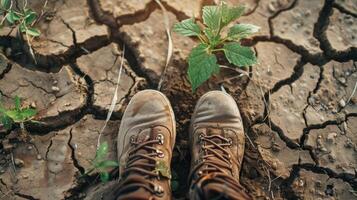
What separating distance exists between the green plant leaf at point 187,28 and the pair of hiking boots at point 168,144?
367 mm

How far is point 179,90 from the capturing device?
281 cm

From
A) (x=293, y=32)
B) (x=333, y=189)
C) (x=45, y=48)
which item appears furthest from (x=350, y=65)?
(x=45, y=48)

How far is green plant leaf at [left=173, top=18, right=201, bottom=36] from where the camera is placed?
8.98ft

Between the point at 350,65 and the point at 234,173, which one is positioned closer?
the point at 234,173

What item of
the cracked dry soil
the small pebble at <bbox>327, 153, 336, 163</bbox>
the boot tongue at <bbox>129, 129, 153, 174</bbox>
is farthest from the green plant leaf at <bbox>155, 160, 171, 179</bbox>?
the small pebble at <bbox>327, 153, 336, 163</bbox>

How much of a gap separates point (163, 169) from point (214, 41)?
83cm

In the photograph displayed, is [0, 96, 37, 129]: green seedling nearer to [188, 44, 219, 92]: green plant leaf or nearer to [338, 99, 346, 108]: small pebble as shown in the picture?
[188, 44, 219, 92]: green plant leaf

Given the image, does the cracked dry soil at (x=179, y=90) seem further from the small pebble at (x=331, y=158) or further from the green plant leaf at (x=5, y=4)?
the green plant leaf at (x=5, y=4)

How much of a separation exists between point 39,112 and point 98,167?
488 mm

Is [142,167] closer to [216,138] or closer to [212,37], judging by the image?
[216,138]

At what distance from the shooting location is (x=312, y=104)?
113 inches

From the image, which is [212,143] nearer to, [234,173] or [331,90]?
[234,173]

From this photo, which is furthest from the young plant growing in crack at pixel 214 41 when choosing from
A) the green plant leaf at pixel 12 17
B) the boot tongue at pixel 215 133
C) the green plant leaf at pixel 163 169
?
the green plant leaf at pixel 12 17

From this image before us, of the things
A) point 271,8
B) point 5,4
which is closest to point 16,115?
point 5,4
